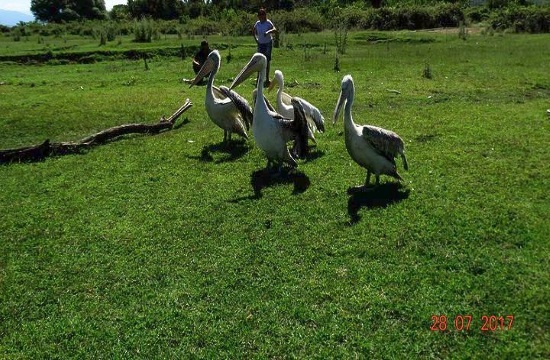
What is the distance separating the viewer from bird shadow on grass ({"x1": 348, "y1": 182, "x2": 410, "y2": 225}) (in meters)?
6.86

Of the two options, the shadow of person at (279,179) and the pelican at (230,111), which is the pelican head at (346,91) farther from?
the pelican at (230,111)

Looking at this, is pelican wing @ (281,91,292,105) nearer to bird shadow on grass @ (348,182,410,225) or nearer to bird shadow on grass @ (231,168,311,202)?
bird shadow on grass @ (231,168,311,202)

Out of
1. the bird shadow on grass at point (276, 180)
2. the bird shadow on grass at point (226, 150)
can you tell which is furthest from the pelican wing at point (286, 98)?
the bird shadow on grass at point (276, 180)

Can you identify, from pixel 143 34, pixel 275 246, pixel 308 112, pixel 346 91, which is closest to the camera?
pixel 275 246

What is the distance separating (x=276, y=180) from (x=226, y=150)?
6.75 feet

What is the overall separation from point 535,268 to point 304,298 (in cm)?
244

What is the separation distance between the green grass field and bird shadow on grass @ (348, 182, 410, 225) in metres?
0.03

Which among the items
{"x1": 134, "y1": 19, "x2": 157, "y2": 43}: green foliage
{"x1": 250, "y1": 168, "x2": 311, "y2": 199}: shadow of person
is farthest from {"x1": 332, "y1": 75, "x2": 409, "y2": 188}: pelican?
{"x1": 134, "y1": 19, "x2": 157, "y2": 43}: green foliage

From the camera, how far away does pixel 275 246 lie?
20.0ft

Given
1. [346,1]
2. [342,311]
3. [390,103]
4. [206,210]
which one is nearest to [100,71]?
[390,103]

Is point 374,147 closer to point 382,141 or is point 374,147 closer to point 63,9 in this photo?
point 382,141

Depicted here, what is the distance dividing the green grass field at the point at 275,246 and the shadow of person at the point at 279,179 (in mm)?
53
